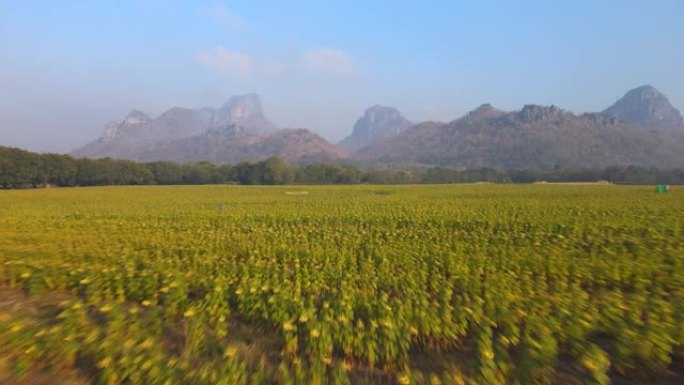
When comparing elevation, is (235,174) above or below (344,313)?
above

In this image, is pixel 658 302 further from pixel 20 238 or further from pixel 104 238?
pixel 20 238

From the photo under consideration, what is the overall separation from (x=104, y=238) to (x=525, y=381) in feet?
43.5

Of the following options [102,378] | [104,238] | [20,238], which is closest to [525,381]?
[102,378]

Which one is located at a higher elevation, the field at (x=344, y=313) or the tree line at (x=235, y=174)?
the tree line at (x=235, y=174)

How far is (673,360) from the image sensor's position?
5.52 metres

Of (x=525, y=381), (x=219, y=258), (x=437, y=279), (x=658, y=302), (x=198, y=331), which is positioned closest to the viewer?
(x=525, y=381)

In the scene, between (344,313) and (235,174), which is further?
(235,174)

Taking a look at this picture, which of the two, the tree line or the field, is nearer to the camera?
the field

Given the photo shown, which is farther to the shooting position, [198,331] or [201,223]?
[201,223]

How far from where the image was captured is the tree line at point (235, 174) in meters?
76.5

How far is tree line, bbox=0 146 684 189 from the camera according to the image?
3012 inches

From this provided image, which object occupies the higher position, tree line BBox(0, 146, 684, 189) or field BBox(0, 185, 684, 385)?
tree line BBox(0, 146, 684, 189)

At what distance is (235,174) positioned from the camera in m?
106

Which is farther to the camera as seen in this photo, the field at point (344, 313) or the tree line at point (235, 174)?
the tree line at point (235, 174)
